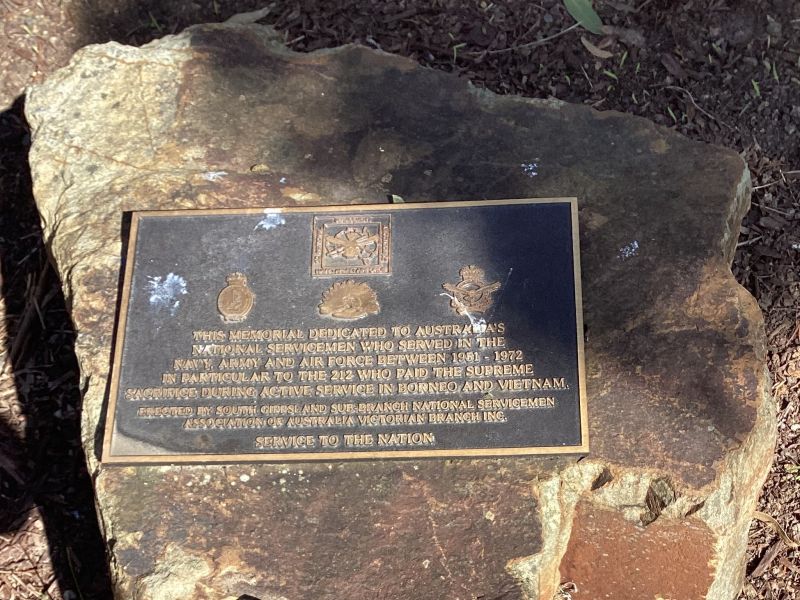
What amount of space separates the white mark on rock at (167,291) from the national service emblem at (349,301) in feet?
1.89

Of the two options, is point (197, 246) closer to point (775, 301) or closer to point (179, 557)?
point (179, 557)

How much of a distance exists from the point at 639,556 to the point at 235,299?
1808mm

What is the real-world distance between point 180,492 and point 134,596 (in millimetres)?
377

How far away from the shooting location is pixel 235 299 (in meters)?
3.10

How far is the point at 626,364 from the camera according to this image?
9.73ft

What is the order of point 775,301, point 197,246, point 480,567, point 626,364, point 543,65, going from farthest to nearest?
point 543,65 < point 775,301 < point 197,246 < point 626,364 < point 480,567

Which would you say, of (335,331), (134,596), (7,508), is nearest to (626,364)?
(335,331)

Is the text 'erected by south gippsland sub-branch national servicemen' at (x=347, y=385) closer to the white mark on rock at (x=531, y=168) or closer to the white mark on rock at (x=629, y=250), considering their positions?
the white mark on rock at (x=629, y=250)

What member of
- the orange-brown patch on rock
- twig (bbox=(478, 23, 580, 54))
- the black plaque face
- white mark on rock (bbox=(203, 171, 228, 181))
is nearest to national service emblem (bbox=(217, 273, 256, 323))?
the black plaque face

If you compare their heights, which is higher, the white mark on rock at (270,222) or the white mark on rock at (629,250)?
the white mark on rock at (629,250)

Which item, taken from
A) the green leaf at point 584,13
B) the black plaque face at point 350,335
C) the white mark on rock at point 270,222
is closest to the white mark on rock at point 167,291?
the black plaque face at point 350,335

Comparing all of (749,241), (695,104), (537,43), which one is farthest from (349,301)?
(695,104)

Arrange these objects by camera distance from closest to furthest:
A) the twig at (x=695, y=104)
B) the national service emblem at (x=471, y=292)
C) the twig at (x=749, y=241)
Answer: the national service emblem at (x=471, y=292) → the twig at (x=749, y=241) → the twig at (x=695, y=104)

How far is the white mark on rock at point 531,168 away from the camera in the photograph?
3.42 meters
